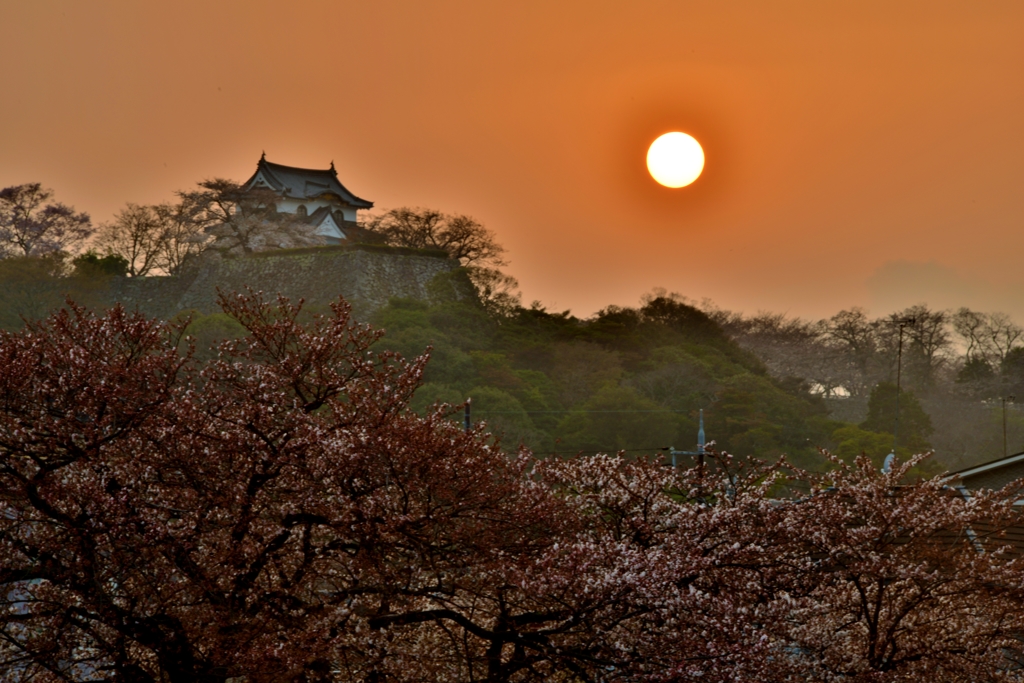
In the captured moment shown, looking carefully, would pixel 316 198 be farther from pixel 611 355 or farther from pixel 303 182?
pixel 611 355

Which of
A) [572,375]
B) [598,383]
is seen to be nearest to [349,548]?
[598,383]

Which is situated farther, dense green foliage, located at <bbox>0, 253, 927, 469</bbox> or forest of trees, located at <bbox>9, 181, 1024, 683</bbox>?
dense green foliage, located at <bbox>0, 253, 927, 469</bbox>

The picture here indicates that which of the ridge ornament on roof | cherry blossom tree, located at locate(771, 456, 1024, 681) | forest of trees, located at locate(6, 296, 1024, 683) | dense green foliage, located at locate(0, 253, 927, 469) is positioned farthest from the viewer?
the ridge ornament on roof

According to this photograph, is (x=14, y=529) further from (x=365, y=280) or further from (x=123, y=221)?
(x=123, y=221)

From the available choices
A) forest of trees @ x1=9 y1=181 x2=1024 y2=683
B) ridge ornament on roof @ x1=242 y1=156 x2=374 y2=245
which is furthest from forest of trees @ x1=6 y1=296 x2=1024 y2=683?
ridge ornament on roof @ x1=242 y1=156 x2=374 y2=245

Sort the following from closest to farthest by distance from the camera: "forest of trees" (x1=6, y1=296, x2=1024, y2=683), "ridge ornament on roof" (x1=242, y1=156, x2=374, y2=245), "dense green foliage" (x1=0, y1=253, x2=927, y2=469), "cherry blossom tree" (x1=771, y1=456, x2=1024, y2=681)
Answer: "forest of trees" (x1=6, y1=296, x2=1024, y2=683) → "cherry blossom tree" (x1=771, y1=456, x2=1024, y2=681) → "dense green foliage" (x1=0, y1=253, x2=927, y2=469) → "ridge ornament on roof" (x1=242, y1=156, x2=374, y2=245)

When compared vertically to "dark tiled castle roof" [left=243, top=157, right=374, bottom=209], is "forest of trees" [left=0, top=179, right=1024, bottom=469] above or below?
below

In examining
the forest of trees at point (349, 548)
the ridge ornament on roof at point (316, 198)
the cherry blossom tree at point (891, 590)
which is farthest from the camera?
the ridge ornament on roof at point (316, 198)

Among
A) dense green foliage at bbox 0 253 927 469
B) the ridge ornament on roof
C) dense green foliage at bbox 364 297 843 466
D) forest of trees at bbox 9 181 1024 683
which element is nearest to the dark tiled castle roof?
the ridge ornament on roof

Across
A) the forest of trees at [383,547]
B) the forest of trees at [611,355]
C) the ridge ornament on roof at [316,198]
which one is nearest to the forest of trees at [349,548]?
the forest of trees at [383,547]

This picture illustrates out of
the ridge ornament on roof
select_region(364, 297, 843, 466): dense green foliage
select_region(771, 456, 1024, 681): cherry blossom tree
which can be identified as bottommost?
select_region(771, 456, 1024, 681): cherry blossom tree

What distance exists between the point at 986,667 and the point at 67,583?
294 inches

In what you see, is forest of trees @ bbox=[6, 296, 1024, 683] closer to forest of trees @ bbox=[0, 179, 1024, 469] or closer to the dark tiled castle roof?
forest of trees @ bbox=[0, 179, 1024, 469]

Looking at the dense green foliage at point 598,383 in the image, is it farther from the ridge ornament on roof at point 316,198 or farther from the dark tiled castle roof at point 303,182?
the dark tiled castle roof at point 303,182
